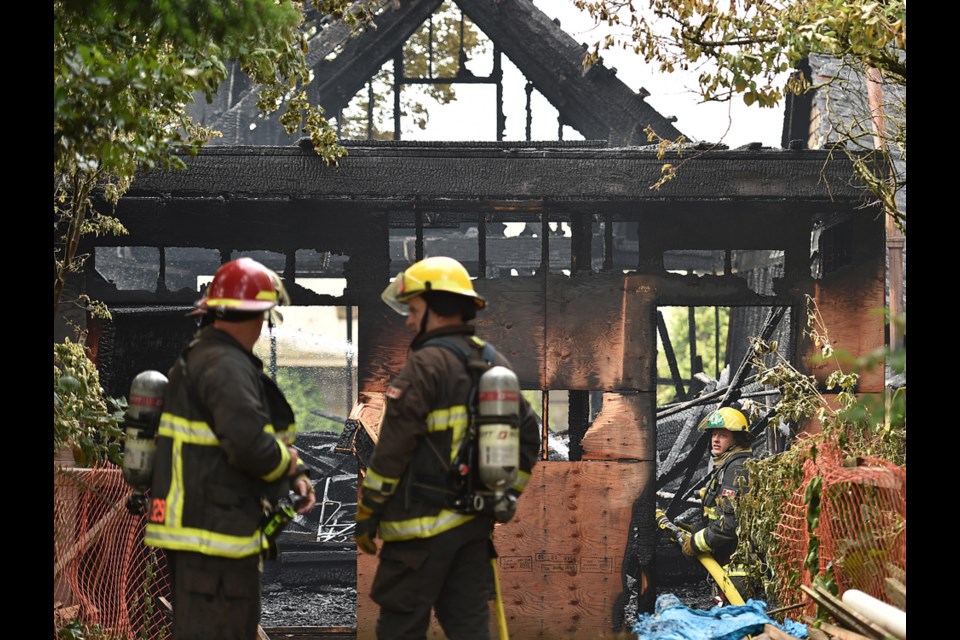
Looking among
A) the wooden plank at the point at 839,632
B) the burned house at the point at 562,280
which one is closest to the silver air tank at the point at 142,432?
the burned house at the point at 562,280

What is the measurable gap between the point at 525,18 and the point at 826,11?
532 cm

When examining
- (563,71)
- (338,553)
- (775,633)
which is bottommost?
(338,553)

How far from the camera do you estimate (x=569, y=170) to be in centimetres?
867

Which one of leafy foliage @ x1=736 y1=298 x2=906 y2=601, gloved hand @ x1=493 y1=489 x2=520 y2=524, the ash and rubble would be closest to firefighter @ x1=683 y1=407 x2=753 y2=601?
leafy foliage @ x1=736 y1=298 x2=906 y2=601

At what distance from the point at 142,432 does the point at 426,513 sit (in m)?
1.34

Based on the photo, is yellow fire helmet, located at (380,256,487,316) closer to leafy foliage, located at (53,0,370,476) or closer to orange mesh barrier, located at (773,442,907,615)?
leafy foliage, located at (53,0,370,476)

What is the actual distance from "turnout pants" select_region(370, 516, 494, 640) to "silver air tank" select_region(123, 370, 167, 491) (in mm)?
1141

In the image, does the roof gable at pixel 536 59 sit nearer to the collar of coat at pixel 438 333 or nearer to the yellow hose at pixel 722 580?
the yellow hose at pixel 722 580

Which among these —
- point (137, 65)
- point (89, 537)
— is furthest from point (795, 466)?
point (137, 65)

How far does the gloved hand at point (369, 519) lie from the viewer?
507 centimetres

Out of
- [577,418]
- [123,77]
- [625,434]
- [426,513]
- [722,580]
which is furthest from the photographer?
[577,418]

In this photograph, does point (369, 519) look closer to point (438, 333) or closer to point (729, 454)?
point (438, 333)

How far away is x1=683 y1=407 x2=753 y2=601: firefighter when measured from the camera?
855 centimetres

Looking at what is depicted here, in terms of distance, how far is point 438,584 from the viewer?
512cm
